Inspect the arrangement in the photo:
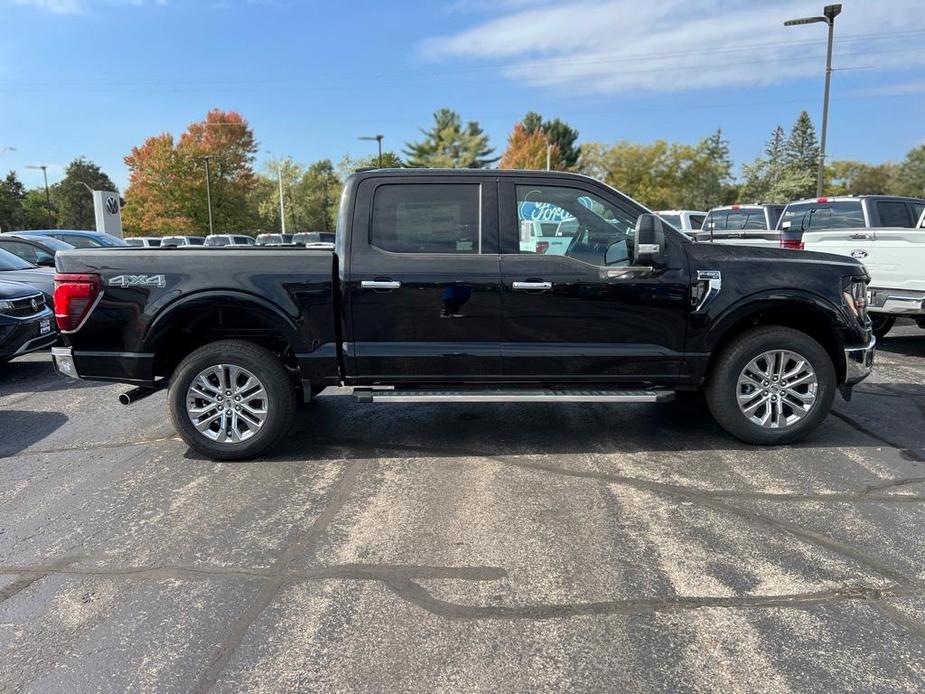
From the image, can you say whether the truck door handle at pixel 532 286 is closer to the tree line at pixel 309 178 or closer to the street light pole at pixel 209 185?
the tree line at pixel 309 178

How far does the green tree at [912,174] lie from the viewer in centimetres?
8188

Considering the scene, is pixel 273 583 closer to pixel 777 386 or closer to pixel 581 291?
pixel 581 291

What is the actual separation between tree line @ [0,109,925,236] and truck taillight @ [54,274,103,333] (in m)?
31.7

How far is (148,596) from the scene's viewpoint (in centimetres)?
307

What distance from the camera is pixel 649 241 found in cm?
445

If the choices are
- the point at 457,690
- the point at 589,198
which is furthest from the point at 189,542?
the point at 589,198

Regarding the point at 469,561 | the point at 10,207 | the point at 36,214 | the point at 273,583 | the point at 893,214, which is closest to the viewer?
the point at 273,583

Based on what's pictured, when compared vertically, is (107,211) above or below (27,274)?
above

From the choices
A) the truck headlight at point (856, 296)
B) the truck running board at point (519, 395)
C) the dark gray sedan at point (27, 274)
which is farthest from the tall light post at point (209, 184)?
the truck headlight at point (856, 296)

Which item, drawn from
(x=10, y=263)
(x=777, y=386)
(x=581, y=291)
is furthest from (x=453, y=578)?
(x=10, y=263)

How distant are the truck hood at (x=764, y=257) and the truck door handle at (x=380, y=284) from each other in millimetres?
2184

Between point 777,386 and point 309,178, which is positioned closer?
point 777,386

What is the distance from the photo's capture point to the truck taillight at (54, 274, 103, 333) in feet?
15.2

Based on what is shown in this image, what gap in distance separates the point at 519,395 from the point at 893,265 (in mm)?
5901
